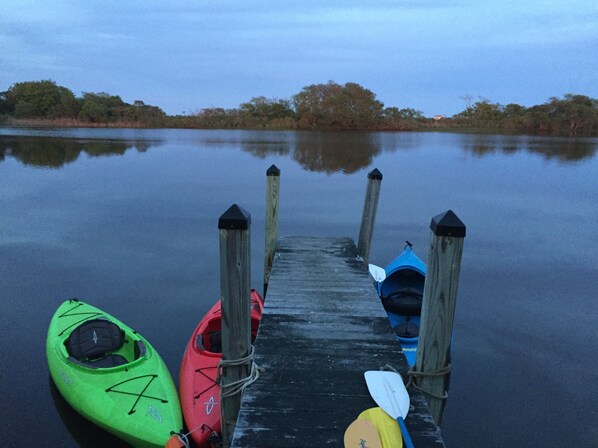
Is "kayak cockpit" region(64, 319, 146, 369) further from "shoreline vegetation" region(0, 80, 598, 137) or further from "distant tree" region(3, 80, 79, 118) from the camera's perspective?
"distant tree" region(3, 80, 79, 118)

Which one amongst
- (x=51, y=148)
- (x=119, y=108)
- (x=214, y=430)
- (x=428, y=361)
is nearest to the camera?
(x=428, y=361)

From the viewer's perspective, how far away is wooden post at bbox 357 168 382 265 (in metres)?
6.95

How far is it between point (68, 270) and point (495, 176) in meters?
20.5

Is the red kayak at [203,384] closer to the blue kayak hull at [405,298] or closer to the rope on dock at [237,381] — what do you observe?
the rope on dock at [237,381]

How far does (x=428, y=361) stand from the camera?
331cm

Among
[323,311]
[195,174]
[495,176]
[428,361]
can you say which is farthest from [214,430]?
[495,176]

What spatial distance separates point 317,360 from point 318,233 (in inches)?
312

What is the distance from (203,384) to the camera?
468 cm

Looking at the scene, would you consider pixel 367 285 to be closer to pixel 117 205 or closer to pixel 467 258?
pixel 467 258

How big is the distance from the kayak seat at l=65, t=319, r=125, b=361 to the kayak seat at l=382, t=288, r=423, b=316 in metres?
3.62

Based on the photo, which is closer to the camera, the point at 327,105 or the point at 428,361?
the point at 428,361

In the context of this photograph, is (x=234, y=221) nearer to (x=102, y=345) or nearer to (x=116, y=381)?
(x=116, y=381)

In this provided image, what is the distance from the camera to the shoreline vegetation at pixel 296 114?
62.5 m

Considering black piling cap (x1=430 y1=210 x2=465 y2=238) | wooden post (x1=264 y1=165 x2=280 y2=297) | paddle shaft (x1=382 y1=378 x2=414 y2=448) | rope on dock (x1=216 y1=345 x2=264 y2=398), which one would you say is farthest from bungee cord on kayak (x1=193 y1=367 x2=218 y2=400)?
black piling cap (x1=430 y1=210 x2=465 y2=238)
